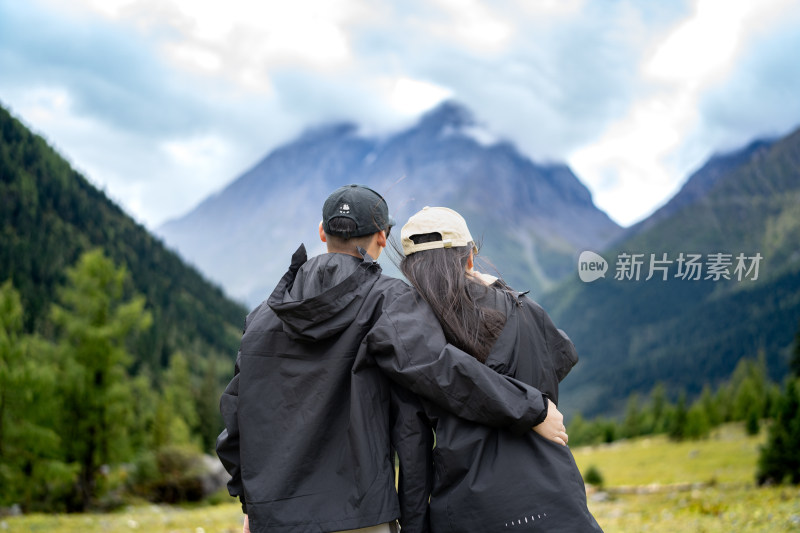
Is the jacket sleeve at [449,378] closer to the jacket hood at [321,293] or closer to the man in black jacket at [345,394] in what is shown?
the man in black jacket at [345,394]

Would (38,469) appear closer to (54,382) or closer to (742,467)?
(54,382)

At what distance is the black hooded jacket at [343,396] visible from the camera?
352 centimetres

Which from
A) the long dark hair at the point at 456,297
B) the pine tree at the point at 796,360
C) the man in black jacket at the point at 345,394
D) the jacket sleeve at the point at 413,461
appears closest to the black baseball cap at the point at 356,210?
the man in black jacket at the point at 345,394

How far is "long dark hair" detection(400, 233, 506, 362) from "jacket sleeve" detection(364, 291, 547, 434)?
0.63ft

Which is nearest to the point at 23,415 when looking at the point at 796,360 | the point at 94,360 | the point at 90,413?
the point at 90,413

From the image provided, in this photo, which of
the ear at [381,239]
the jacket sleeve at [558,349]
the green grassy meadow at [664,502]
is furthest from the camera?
the green grassy meadow at [664,502]

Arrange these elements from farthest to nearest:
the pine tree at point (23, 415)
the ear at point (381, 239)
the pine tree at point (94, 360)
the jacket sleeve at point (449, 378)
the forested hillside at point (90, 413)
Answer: the pine tree at point (94, 360) → the forested hillside at point (90, 413) → the pine tree at point (23, 415) → the ear at point (381, 239) → the jacket sleeve at point (449, 378)

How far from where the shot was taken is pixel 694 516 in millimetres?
12742

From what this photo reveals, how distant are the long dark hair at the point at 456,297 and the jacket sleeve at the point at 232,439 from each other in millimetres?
1358

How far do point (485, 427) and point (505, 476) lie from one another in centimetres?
29

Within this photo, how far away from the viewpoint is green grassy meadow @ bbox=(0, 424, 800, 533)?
1150 centimetres

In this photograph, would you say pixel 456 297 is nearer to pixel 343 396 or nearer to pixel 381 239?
pixel 381 239

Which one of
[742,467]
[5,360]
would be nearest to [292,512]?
[5,360]

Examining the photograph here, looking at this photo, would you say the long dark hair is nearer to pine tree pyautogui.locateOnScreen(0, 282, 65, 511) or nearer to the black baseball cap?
the black baseball cap
